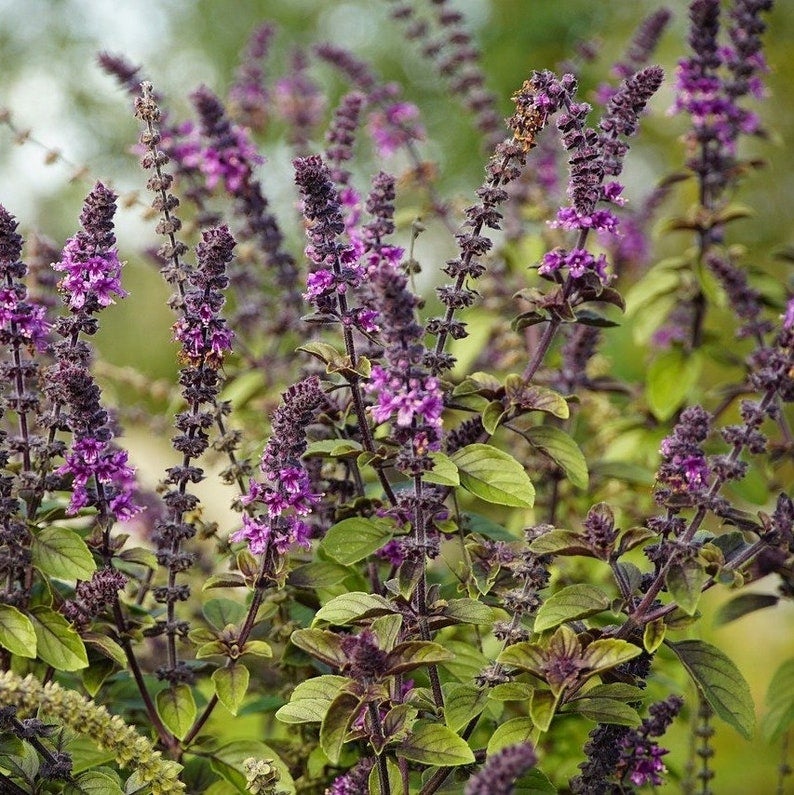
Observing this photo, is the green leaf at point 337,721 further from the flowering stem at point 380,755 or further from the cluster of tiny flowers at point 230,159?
the cluster of tiny flowers at point 230,159

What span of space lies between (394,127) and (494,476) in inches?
65.0

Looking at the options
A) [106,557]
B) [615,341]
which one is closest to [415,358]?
[106,557]

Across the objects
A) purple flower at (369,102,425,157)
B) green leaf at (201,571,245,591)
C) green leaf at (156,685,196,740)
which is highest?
purple flower at (369,102,425,157)

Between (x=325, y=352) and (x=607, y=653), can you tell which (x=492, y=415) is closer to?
(x=325, y=352)

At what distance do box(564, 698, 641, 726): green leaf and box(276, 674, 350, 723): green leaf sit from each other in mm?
309

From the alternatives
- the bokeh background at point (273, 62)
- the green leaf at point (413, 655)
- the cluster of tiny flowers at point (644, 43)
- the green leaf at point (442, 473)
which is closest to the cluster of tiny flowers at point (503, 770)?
the green leaf at point (413, 655)

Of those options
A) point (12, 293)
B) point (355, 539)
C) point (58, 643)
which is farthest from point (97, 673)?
point (12, 293)

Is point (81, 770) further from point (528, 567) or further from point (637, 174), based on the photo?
point (637, 174)

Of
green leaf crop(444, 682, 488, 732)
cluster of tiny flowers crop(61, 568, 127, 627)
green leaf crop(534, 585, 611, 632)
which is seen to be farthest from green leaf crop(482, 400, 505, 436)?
cluster of tiny flowers crop(61, 568, 127, 627)

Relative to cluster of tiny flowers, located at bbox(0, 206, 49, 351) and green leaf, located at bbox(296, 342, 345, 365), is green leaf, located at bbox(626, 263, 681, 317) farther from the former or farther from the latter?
cluster of tiny flowers, located at bbox(0, 206, 49, 351)

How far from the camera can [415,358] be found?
1.26 meters

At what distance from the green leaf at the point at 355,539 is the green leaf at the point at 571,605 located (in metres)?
0.26

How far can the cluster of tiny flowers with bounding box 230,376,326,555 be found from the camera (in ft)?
4.55

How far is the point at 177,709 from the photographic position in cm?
159
